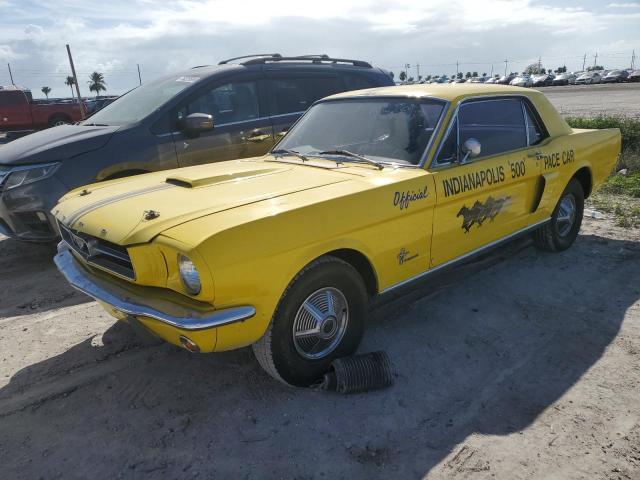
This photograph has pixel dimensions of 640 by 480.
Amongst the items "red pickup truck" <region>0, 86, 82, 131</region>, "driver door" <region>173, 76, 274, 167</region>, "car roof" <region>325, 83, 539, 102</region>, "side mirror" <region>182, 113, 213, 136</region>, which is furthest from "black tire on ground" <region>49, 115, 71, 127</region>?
"car roof" <region>325, 83, 539, 102</region>

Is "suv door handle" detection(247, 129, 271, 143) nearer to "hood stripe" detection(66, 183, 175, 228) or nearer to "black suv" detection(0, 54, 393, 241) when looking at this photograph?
"black suv" detection(0, 54, 393, 241)

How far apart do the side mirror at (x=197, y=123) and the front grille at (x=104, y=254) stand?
2.15 m

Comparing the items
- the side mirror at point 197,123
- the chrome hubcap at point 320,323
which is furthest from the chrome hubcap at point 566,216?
the side mirror at point 197,123

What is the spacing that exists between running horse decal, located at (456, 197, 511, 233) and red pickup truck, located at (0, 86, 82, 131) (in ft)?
60.6

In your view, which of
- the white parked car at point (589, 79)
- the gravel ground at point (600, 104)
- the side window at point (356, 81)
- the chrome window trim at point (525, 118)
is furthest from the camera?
the white parked car at point (589, 79)

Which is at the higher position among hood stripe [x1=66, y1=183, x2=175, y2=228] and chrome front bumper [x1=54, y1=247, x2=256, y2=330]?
hood stripe [x1=66, y1=183, x2=175, y2=228]

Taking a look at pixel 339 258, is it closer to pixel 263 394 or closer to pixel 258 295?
pixel 258 295

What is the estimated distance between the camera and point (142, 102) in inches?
217

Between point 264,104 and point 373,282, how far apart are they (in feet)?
11.3

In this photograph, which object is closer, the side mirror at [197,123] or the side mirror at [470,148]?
the side mirror at [470,148]

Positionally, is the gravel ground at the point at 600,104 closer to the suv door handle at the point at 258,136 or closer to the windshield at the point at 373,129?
the suv door handle at the point at 258,136

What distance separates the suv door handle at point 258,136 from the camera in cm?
532

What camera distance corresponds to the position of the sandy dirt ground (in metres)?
2.45

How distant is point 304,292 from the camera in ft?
9.04
